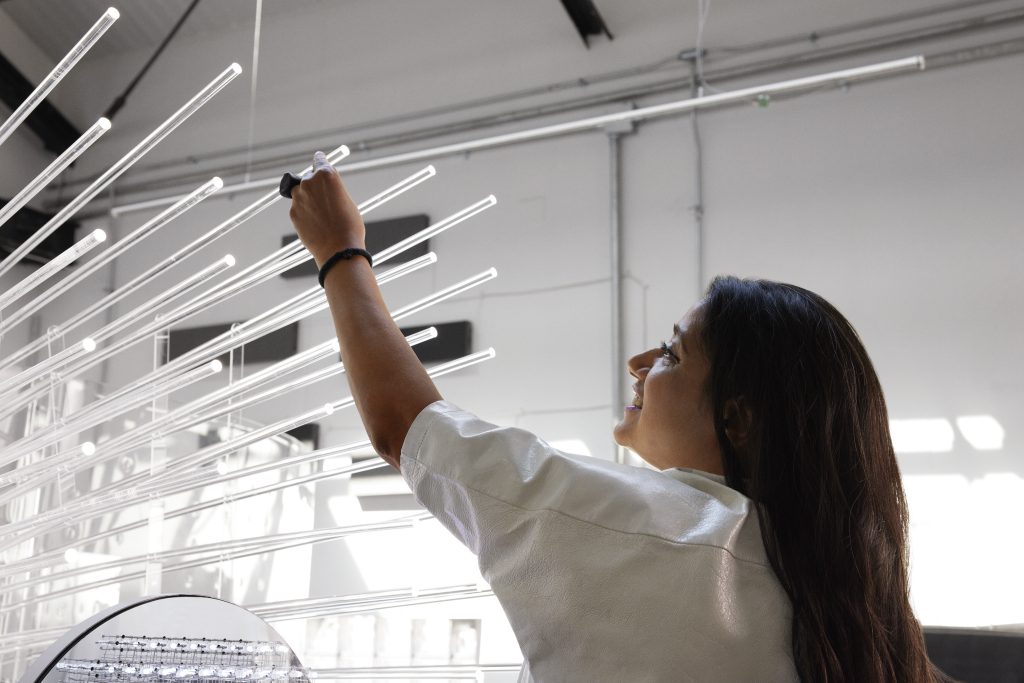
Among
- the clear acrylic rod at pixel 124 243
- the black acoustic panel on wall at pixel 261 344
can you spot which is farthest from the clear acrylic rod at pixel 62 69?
the black acoustic panel on wall at pixel 261 344

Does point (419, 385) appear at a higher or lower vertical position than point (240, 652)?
higher

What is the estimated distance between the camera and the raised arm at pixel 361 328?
0.74 metres

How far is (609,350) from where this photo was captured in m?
5.37

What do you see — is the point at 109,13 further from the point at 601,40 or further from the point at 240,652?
the point at 601,40

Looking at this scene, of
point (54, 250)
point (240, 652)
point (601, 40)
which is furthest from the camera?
point (54, 250)

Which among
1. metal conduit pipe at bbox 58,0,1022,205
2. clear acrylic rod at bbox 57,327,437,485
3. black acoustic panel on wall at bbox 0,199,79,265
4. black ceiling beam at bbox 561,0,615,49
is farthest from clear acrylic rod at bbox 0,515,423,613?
black acoustic panel on wall at bbox 0,199,79,265

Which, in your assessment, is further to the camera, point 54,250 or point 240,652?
point 54,250

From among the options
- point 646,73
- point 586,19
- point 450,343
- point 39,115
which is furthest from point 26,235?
point 646,73

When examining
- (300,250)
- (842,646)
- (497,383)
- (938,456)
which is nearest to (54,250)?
(497,383)

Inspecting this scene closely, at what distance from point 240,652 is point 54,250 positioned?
6758 mm

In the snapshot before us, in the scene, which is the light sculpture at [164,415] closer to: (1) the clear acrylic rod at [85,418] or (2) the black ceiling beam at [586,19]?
(1) the clear acrylic rod at [85,418]

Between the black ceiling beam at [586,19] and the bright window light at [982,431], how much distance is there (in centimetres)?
275

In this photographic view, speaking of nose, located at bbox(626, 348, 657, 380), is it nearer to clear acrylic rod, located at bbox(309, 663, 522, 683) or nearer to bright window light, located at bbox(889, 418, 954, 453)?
clear acrylic rod, located at bbox(309, 663, 522, 683)

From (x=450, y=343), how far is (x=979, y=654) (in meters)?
4.05
